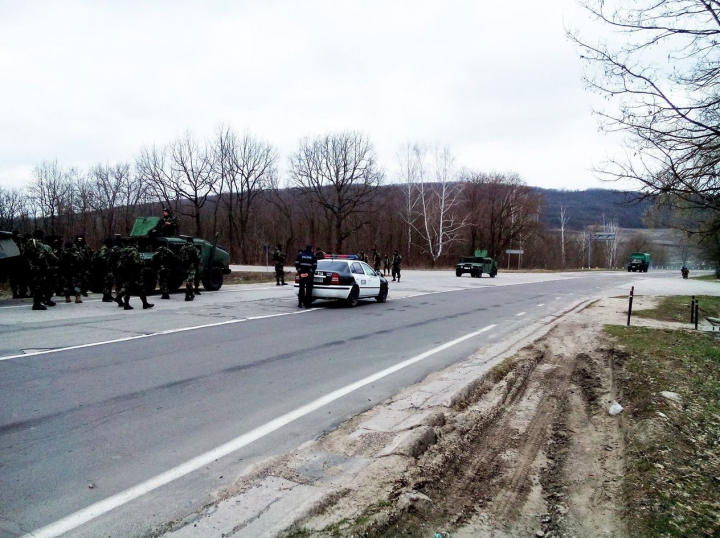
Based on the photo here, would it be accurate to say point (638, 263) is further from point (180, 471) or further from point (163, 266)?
point (180, 471)

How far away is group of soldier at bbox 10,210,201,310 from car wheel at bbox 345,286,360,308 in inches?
196

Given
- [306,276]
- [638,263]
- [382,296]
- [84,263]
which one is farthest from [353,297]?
[638,263]

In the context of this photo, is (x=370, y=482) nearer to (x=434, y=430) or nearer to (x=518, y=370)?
(x=434, y=430)

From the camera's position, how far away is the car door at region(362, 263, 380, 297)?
17.2m

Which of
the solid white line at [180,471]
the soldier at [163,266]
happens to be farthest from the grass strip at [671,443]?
the soldier at [163,266]

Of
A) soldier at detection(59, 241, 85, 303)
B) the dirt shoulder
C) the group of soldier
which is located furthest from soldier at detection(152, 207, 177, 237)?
the dirt shoulder

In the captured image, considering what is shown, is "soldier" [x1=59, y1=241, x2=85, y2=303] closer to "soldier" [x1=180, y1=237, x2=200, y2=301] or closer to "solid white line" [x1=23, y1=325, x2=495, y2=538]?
"soldier" [x1=180, y1=237, x2=200, y2=301]

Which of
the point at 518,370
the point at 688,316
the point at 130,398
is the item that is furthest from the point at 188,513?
the point at 688,316

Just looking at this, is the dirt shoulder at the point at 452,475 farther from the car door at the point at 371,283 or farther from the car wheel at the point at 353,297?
the car door at the point at 371,283

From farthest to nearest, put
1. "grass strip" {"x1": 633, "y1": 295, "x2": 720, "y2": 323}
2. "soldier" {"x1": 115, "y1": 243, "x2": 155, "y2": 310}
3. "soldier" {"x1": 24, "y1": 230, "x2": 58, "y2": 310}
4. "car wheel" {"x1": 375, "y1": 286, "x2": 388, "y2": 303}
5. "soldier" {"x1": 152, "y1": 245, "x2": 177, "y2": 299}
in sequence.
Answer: "car wheel" {"x1": 375, "y1": 286, "x2": 388, "y2": 303} < "soldier" {"x1": 152, "y1": 245, "x2": 177, "y2": 299} < "grass strip" {"x1": 633, "y1": 295, "x2": 720, "y2": 323} < "soldier" {"x1": 24, "y1": 230, "x2": 58, "y2": 310} < "soldier" {"x1": 115, "y1": 243, "x2": 155, "y2": 310}

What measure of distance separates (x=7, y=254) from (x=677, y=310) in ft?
74.3

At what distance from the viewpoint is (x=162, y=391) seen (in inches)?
244

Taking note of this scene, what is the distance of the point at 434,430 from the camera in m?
4.90

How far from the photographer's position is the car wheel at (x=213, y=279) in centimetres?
2005
